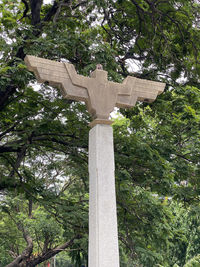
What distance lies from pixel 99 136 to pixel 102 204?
0.64 meters

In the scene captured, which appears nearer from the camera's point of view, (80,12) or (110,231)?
(110,231)

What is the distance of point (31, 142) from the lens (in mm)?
5953

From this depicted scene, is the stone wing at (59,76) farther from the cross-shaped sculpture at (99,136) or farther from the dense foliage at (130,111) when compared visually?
the dense foliage at (130,111)

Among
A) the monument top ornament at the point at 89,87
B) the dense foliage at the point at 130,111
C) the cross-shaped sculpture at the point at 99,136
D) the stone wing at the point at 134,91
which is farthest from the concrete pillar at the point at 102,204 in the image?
the dense foliage at the point at 130,111

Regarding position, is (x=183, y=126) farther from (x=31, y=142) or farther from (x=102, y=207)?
(x=102, y=207)

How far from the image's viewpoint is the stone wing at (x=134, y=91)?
309 centimetres

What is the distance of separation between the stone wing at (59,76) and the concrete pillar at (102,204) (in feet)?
1.30

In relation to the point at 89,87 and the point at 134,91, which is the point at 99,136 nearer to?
the point at 89,87

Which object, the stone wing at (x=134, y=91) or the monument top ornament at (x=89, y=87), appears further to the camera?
the stone wing at (x=134, y=91)

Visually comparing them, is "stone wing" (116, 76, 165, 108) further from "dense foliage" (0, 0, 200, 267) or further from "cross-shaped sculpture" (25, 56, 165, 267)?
"dense foliage" (0, 0, 200, 267)

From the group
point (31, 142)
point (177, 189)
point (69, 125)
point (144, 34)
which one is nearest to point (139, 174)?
point (177, 189)

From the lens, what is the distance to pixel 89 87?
9.59 feet

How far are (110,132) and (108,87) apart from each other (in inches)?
18.2

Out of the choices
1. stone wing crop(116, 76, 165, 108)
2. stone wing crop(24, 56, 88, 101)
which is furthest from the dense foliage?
stone wing crop(24, 56, 88, 101)
